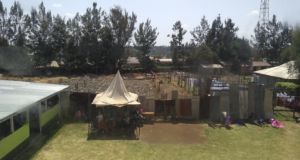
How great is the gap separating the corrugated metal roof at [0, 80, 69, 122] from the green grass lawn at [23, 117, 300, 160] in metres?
1.78

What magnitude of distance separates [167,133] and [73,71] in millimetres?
29758

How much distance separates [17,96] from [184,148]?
6849 millimetres

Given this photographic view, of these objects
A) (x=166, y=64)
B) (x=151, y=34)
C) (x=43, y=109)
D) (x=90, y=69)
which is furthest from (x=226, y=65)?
(x=43, y=109)

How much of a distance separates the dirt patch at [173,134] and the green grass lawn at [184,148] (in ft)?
1.22

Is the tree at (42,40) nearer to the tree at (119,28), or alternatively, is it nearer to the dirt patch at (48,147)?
the tree at (119,28)

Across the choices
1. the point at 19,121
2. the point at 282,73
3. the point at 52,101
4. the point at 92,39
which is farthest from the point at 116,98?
the point at 92,39

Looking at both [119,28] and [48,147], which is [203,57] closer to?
[119,28]

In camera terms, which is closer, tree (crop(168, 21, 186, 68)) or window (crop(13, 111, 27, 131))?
window (crop(13, 111, 27, 131))

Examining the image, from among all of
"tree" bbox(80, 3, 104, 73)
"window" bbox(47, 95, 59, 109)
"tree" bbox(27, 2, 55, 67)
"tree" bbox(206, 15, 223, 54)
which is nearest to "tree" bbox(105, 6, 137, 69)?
"tree" bbox(80, 3, 104, 73)

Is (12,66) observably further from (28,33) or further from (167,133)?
(167,133)

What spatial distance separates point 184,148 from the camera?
8.29 m

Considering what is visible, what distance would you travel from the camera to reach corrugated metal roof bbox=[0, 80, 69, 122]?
6.66 meters

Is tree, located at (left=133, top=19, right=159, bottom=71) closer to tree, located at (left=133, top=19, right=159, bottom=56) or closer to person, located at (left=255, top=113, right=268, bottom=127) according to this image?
tree, located at (left=133, top=19, right=159, bottom=56)

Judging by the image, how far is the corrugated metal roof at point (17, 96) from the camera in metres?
6.66
